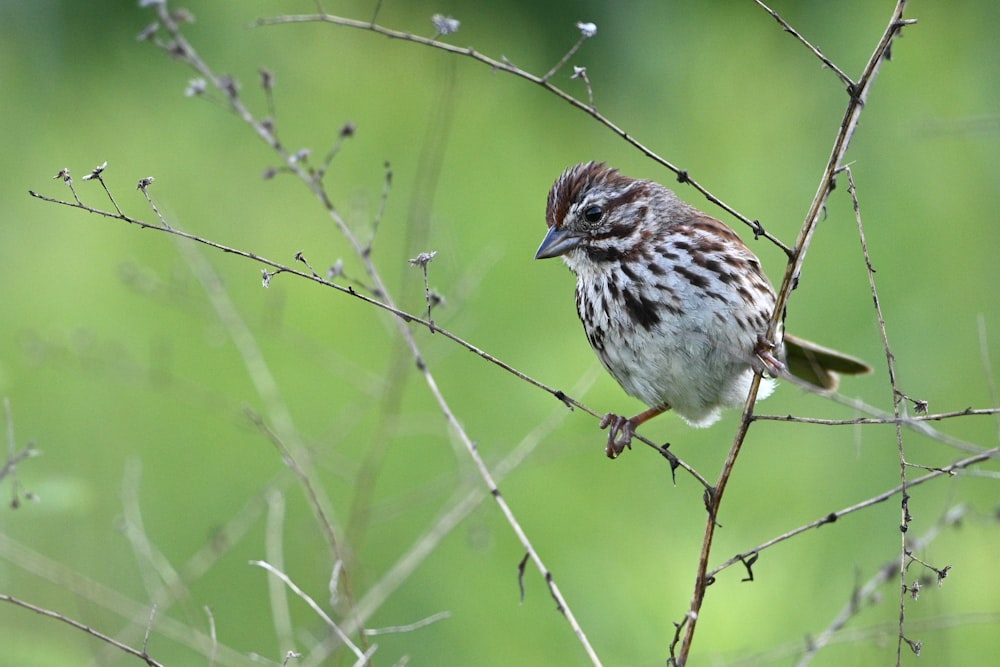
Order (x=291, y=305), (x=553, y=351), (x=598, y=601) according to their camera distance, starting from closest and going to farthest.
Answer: (x=598, y=601) < (x=553, y=351) < (x=291, y=305)

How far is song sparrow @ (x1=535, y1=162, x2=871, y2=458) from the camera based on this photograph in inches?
132

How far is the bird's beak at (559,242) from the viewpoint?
349 cm

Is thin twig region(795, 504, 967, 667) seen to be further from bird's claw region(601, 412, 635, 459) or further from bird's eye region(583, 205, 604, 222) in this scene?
bird's eye region(583, 205, 604, 222)

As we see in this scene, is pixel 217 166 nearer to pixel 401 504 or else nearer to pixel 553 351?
pixel 553 351

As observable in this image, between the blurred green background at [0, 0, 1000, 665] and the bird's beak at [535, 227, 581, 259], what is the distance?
2.05 feet

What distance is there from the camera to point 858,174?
6496mm

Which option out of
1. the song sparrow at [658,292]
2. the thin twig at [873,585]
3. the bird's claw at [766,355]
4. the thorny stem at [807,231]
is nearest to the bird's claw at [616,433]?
the song sparrow at [658,292]

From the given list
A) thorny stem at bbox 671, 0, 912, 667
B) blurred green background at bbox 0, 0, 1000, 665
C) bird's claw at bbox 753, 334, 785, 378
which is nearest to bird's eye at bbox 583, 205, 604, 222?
bird's claw at bbox 753, 334, 785, 378

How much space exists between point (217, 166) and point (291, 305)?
1042 millimetres

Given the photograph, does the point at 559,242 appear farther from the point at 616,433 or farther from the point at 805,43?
the point at 805,43

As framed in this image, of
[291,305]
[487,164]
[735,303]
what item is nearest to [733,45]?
[487,164]

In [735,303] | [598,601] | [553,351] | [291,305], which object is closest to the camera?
[735,303]

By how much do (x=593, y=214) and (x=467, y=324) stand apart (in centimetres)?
210

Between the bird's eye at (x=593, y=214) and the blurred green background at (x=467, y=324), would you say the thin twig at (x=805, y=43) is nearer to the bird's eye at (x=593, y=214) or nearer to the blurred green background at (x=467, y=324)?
the bird's eye at (x=593, y=214)
